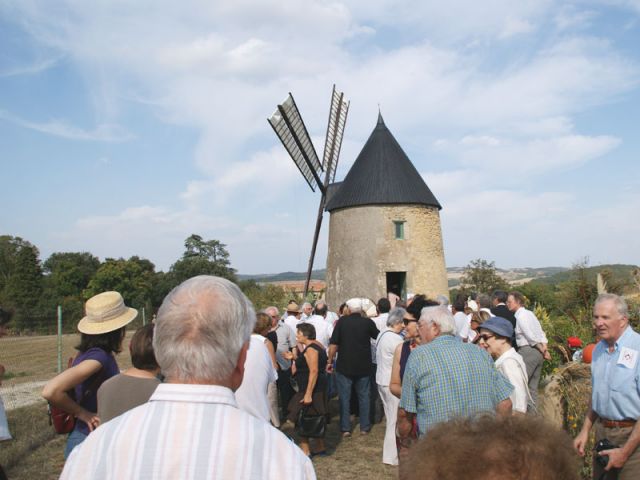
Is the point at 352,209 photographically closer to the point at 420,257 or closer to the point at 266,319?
the point at 420,257

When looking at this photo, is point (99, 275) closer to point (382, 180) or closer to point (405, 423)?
point (382, 180)

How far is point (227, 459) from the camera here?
1582 millimetres

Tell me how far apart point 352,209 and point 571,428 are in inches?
573

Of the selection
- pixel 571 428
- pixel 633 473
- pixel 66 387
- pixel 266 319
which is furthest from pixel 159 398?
pixel 571 428

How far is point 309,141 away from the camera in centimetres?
2397

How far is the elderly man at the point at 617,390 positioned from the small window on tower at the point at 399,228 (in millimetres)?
15908

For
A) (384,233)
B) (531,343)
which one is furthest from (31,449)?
(384,233)

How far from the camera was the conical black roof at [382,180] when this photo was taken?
19.9 meters

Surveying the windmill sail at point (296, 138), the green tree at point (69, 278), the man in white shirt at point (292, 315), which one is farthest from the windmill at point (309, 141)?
the green tree at point (69, 278)

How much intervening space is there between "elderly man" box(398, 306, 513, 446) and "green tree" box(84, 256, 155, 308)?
51371 millimetres

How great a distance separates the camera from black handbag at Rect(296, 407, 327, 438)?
6781 millimetres

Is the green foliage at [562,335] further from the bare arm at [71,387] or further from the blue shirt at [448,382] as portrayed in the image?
the bare arm at [71,387]

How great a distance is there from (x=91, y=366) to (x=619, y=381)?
11.3 ft

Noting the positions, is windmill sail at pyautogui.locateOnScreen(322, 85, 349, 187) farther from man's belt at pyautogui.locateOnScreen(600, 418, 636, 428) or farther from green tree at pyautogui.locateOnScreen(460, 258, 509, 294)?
man's belt at pyautogui.locateOnScreen(600, 418, 636, 428)
